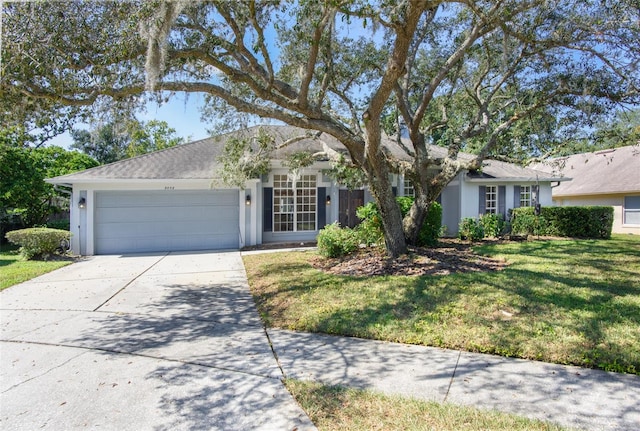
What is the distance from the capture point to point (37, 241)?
1047 cm

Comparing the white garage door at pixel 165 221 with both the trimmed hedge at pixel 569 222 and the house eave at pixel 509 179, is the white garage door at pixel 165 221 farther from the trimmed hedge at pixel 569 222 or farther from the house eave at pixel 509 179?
the trimmed hedge at pixel 569 222

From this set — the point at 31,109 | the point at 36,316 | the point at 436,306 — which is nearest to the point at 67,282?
the point at 36,316

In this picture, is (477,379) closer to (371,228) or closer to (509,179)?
(371,228)

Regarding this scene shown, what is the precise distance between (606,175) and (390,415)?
73.6 ft

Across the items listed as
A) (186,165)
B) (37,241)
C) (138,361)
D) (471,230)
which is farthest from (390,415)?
(186,165)

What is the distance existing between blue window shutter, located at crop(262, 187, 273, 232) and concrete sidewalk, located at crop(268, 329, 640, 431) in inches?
349

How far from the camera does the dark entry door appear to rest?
45.0 ft

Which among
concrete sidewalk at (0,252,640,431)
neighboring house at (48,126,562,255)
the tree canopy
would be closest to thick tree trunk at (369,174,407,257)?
the tree canopy

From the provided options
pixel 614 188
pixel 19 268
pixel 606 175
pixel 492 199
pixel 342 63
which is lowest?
pixel 19 268

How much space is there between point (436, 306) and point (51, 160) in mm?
17823

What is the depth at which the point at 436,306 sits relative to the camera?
5285 mm

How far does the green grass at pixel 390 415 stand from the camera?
2691 millimetres

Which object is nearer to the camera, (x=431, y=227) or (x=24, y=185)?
(x=431, y=227)

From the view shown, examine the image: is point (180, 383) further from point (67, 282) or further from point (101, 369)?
point (67, 282)
